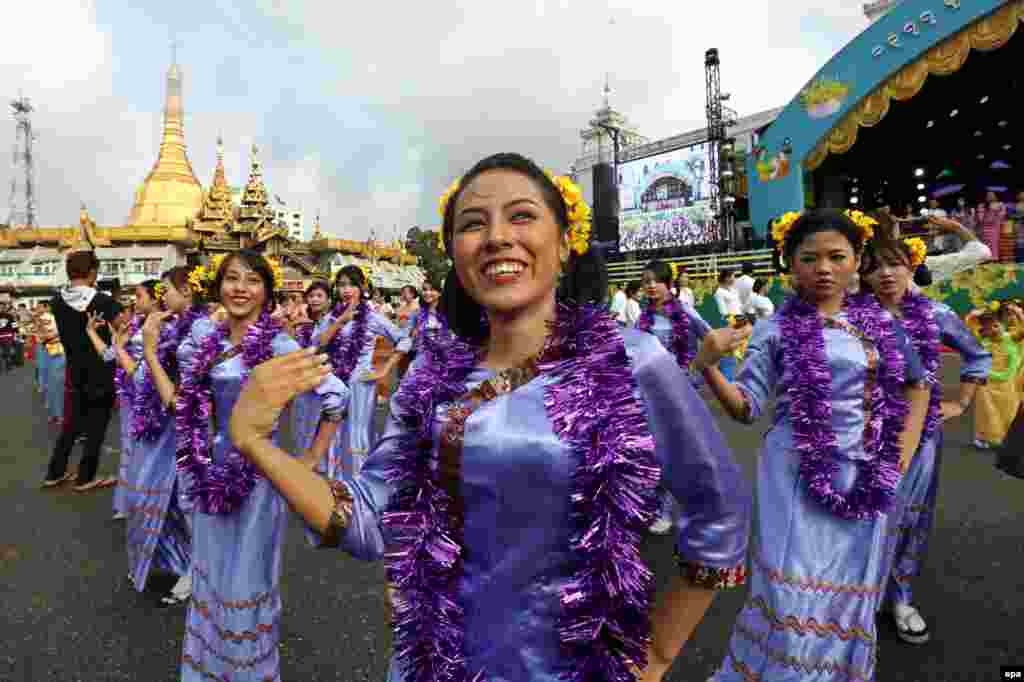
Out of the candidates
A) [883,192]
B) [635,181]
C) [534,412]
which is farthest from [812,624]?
[635,181]

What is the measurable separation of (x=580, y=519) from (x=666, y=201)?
3985 centimetres

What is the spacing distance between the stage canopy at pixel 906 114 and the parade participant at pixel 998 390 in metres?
9.19

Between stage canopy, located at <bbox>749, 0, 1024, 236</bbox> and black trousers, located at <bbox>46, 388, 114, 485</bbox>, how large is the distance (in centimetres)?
1713

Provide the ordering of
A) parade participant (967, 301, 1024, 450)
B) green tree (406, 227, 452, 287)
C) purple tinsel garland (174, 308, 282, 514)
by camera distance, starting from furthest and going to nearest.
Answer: green tree (406, 227, 452, 287) < parade participant (967, 301, 1024, 450) < purple tinsel garland (174, 308, 282, 514)

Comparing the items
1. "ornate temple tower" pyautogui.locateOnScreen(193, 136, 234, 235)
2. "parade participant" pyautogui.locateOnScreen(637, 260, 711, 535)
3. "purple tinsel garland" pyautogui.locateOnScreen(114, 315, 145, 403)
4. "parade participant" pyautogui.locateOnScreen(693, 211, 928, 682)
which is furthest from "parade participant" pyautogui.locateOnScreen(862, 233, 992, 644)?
"ornate temple tower" pyautogui.locateOnScreen(193, 136, 234, 235)

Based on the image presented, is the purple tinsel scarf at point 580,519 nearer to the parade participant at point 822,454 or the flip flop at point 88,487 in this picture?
the parade participant at point 822,454

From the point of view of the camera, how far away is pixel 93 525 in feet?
17.5

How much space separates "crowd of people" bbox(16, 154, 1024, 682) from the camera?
1317 millimetres

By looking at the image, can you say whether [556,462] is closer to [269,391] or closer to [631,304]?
[269,391]

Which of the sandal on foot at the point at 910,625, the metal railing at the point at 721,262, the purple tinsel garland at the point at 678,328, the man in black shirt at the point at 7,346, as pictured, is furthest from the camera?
the man in black shirt at the point at 7,346

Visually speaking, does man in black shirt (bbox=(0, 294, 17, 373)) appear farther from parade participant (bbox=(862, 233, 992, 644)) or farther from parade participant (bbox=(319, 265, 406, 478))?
parade participant (bbox=(862, 233, 992, 644))

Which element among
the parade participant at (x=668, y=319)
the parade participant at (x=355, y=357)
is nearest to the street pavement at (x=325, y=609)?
the parade participant at (x=355, y=357)

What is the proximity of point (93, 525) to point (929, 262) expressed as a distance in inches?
288

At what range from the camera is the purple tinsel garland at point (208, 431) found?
8.51 ft
